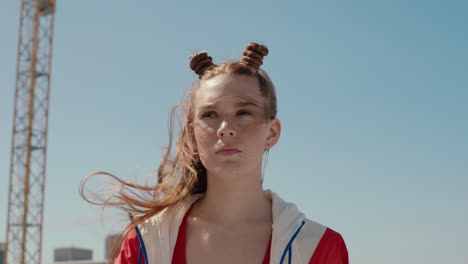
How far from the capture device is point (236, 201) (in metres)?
4.44

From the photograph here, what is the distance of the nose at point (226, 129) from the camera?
162 inches

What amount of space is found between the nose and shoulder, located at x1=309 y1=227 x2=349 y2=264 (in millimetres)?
979

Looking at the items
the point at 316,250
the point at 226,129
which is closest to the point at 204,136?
the point at 226,129

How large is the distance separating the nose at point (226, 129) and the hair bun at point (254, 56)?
1.82ft

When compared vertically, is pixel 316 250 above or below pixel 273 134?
below

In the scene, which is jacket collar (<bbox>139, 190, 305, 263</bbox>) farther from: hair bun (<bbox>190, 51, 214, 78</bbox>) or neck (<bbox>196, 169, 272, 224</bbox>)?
hair bun (<bbox>190, 51, 214, 78</bbox>)

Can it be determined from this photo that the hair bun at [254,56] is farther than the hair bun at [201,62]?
No

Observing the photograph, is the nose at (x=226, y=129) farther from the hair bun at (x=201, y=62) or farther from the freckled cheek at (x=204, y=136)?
the hair bun at (x=201, y=62)

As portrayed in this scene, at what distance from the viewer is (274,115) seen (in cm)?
450

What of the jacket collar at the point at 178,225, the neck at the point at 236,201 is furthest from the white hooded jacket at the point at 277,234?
the neck at the point at 236,201

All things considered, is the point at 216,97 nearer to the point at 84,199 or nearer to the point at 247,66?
the point at 247,66

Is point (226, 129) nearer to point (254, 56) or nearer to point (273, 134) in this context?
point (273, 134)

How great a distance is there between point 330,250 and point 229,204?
2.50ft

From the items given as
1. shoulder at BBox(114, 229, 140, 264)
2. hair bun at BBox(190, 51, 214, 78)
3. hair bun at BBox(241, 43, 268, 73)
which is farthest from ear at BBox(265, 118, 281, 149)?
shoulder at BBox(114, 229, 140, 264)
